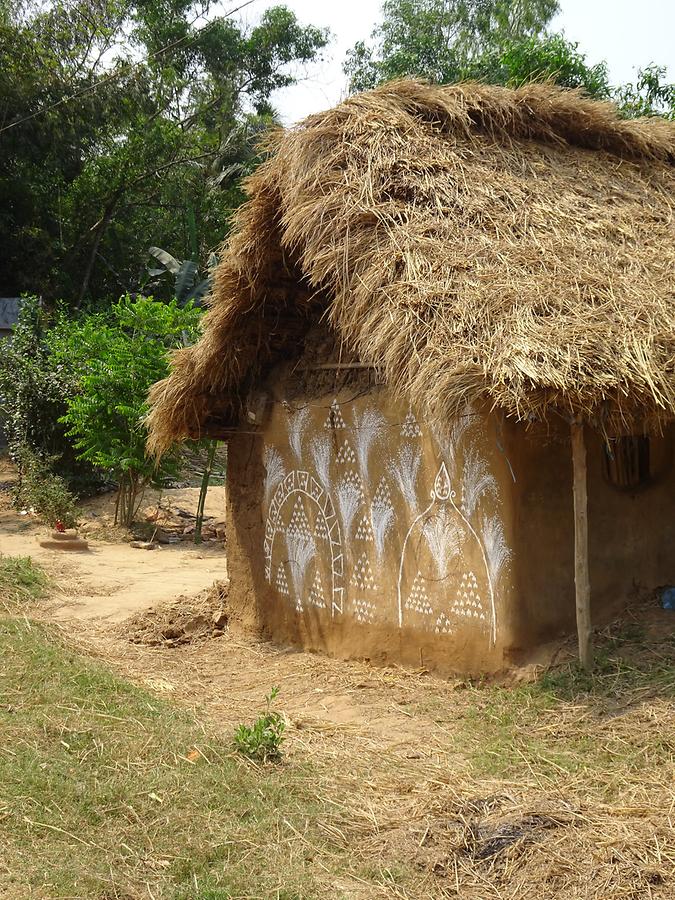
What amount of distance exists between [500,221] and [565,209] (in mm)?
632

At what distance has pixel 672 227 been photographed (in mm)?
6711

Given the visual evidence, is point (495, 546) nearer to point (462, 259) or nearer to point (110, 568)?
point (462, 259)

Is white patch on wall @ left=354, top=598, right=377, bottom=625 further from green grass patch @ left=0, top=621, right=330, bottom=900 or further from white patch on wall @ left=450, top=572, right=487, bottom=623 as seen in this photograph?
green grass patch @ left=0, top=621, right=330, bottom=900

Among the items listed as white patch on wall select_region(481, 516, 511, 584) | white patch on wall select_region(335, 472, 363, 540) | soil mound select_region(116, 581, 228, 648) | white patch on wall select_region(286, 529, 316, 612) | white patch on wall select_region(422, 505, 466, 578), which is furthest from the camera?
soil mound select_region(116, 581, 228, 648)

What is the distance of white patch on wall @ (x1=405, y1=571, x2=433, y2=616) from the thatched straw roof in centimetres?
146

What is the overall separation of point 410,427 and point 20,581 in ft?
15.6

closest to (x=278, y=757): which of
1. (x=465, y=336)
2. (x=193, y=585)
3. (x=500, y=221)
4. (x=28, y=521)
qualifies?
(x=465, y=336)

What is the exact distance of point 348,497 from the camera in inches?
273

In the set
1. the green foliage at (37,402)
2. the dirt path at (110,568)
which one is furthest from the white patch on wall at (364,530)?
the green foliage at (37,402)

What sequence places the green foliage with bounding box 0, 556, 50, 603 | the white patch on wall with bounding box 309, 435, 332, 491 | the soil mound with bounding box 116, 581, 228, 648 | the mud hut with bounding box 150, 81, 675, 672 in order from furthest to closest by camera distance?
the green foliage with bounding box 0, 556, 50, 603
the soil mound with bounding box 116, 581, 228, 648
the white patch on wall with bounding box 309, 435, 332, 491
the mud hut with bounding box 150, 81, 675, 672

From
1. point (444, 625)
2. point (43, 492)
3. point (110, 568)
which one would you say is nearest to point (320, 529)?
point (444, 625)

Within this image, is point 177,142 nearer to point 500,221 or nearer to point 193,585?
point 193,585

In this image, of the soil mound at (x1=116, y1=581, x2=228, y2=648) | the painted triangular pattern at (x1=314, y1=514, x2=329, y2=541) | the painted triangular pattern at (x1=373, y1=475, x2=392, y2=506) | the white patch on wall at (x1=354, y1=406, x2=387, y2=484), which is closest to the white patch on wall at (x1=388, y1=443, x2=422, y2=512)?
the painted triangular pattern at (x1=373, y1=475, x2=392, y2=506)

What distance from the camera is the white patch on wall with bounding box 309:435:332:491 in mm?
7148
